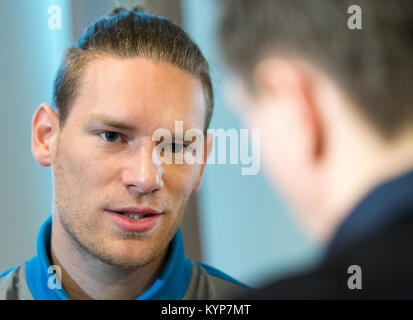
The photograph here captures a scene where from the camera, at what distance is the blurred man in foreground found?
0.53 metres

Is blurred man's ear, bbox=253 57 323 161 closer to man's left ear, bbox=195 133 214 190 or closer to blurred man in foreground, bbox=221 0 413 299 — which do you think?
blurred man in foreground, bbox=221 0 413 299

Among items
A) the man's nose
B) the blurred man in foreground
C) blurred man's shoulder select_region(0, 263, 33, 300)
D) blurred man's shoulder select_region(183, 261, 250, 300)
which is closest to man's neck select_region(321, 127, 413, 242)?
the blurred man in foreground

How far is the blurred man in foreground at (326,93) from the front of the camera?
531 mm

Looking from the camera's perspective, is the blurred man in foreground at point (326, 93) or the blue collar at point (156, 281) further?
the blue collar at point (156, 281)

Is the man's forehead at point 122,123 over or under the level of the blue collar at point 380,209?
over

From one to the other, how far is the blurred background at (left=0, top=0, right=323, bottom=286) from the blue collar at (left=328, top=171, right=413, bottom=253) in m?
0.61

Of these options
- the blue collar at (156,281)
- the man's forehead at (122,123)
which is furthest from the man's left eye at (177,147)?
the blue collar at (156,281)

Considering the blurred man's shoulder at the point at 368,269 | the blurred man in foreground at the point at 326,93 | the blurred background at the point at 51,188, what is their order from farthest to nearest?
the blurred background at the point at 51,188
the blurred man in foreground at the point at 326,93
the blurred man's shoulder at the point at 368,269

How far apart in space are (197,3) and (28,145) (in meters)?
0.42

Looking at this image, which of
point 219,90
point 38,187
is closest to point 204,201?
point 219,90

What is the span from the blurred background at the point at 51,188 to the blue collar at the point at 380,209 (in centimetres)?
61

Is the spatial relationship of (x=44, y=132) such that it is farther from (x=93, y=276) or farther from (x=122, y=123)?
(x=93, y=276)

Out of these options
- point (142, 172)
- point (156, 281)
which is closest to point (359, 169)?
point (142, 172)

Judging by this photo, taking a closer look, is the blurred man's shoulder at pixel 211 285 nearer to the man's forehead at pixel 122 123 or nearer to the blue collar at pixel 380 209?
the man's forehead at pixel 122 123
